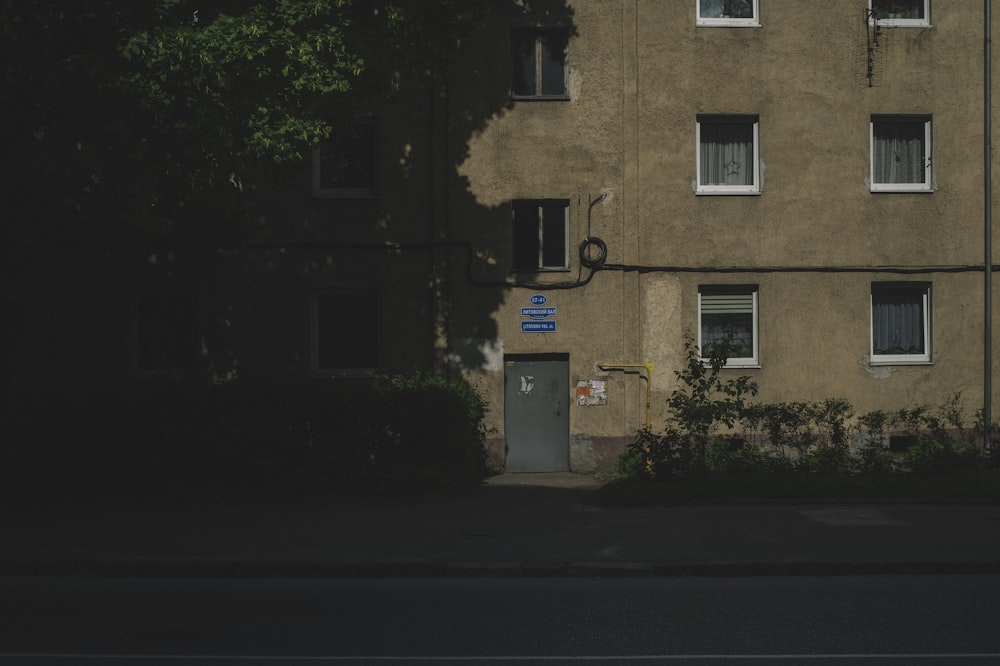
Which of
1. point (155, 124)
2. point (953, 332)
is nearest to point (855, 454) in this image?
point (953, 332)

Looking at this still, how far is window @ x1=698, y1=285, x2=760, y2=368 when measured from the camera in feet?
59.4

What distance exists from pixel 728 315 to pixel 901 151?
4.31m

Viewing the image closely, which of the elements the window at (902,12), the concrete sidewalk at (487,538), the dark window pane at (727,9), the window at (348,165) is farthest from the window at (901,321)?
the window at (348,165)

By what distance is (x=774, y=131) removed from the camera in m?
18.0

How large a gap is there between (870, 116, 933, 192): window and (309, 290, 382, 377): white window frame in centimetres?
920

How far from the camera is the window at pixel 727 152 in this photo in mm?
18156

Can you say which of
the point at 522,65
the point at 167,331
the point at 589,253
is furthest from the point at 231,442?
the point at 522,65

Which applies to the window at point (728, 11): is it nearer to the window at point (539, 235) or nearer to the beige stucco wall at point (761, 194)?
the beige stucco wall at point (761, 194)

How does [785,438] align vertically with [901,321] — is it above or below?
below

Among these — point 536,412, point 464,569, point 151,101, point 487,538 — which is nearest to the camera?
point 464,569

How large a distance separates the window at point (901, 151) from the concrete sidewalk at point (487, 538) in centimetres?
701

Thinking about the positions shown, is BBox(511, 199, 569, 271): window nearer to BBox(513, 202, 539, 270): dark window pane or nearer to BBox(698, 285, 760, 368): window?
BBox(513, 202, 539, 270): dark window pane

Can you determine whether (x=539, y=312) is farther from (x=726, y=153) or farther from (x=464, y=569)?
(x=464, y=569)

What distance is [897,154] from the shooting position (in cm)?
1833
